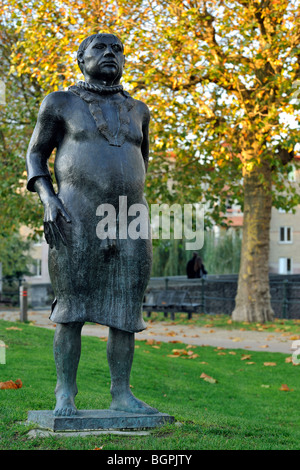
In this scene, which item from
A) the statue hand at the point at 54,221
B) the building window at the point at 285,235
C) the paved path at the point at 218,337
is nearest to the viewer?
the statue hand at the point at 54,221

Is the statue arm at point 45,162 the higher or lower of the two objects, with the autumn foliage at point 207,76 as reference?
lower

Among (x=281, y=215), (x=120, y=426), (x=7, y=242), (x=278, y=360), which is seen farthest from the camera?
(x=281, y=215)

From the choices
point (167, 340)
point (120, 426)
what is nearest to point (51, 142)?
point (120, 426)

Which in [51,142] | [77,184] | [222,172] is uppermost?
[222,172]

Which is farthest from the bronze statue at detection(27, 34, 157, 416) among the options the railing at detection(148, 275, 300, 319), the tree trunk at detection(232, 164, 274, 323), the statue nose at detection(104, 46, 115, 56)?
the railing at detection(148, 275, 300, 319)

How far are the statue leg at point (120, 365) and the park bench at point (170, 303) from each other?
16279 mm

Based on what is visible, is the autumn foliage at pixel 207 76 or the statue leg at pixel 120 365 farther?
the autumn foliage at pixel 207 76

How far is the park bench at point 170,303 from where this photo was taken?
70.8 ft

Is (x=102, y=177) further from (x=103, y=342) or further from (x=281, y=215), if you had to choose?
(x=281, y=215)

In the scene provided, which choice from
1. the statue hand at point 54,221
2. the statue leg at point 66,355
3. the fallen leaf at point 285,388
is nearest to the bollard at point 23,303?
the fallen leaf at point 285,388

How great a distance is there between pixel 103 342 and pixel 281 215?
4881 cm

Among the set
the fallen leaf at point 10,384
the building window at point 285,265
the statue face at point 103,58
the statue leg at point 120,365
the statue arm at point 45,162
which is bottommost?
the fallen leaf at point 10,384

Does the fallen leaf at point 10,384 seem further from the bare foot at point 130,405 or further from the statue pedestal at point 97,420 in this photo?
the bare foot at point 130,405
